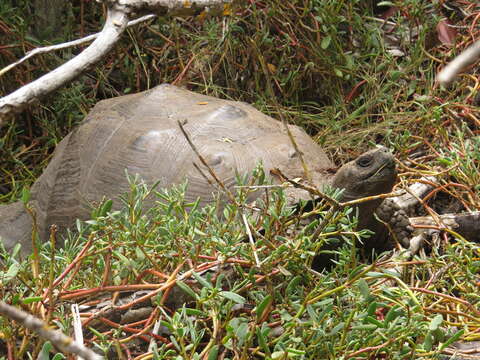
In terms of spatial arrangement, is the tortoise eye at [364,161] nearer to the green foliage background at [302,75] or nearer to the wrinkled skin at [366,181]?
the wrinkled skin at [366,181]

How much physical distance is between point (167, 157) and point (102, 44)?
905 millimetres

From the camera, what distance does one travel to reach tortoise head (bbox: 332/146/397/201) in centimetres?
254

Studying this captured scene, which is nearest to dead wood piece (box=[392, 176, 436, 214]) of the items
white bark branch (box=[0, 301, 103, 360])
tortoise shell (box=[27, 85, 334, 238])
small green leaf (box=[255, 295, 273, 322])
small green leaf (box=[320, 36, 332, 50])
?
tortoise shell (box=[27, 85, 334, 238])

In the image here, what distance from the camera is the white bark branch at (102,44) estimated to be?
4.96 ft

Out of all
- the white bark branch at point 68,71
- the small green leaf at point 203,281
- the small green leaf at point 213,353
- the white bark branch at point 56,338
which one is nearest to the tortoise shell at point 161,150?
the white bark branch at point 68,71

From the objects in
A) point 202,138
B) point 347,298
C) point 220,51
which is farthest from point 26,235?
point 347,298

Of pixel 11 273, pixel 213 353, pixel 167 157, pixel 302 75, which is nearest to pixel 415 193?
pixel 167 157

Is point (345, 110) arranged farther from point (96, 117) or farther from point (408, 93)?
point (96, 117)

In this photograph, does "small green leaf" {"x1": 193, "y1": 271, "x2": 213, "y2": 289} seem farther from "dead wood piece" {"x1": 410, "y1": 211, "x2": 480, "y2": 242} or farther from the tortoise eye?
"dead wood piece" {"x1": 410, "y1": 211, "x2": 480, "y2": 242}

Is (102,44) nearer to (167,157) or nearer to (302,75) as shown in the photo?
(167,157)

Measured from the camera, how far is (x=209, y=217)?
1.72m

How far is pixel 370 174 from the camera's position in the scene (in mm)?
2562

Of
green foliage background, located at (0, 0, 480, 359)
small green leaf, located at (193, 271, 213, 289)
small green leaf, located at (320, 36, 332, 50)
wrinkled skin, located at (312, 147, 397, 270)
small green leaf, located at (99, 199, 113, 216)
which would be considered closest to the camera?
small green leaf, located at (193, 271, 213, 289)

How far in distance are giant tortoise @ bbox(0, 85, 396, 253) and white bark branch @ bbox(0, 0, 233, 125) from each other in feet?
1.69
